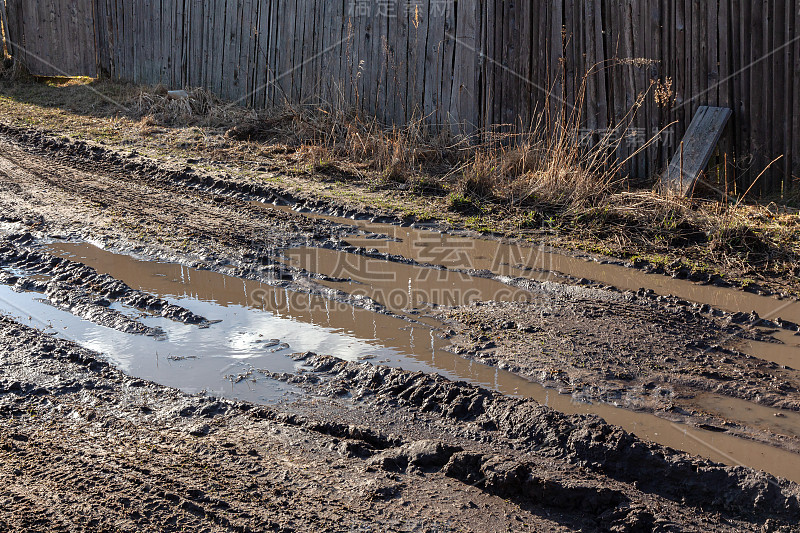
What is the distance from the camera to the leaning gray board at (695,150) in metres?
6.36

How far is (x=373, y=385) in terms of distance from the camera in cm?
358

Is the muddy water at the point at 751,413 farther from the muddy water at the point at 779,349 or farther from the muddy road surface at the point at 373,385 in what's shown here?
the muddy water at the point at 779,349

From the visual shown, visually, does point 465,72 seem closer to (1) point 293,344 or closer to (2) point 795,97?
(2) point 795,97

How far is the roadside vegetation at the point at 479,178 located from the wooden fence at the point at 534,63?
11.5 inches

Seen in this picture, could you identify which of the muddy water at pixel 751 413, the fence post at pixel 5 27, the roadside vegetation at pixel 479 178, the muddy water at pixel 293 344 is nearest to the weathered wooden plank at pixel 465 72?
the roadside vegetation at pixel 479 178

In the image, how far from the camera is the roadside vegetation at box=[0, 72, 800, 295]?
17.8 feet

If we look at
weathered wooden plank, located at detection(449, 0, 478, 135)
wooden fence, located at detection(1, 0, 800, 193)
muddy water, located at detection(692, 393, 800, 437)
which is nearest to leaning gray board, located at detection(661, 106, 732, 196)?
wooden fence, located at detection(1, 0, 800, 193)

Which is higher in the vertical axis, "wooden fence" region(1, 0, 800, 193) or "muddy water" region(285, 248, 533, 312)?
"wooden fence" region(1, 0, 800, 193)

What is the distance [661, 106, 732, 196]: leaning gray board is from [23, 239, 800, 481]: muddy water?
3374mm

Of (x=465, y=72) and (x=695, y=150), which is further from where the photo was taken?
(x=465, y=72)

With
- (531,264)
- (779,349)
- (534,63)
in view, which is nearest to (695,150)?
(534,63)

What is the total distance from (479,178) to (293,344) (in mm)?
3281

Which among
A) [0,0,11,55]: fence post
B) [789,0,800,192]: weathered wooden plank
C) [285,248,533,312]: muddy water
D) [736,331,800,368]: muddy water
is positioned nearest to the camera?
[736,331,800,368]: muddy water

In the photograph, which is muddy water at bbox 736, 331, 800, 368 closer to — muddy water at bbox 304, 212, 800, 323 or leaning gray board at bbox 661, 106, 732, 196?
muddy water at bbox 304, 212, 800, 323
